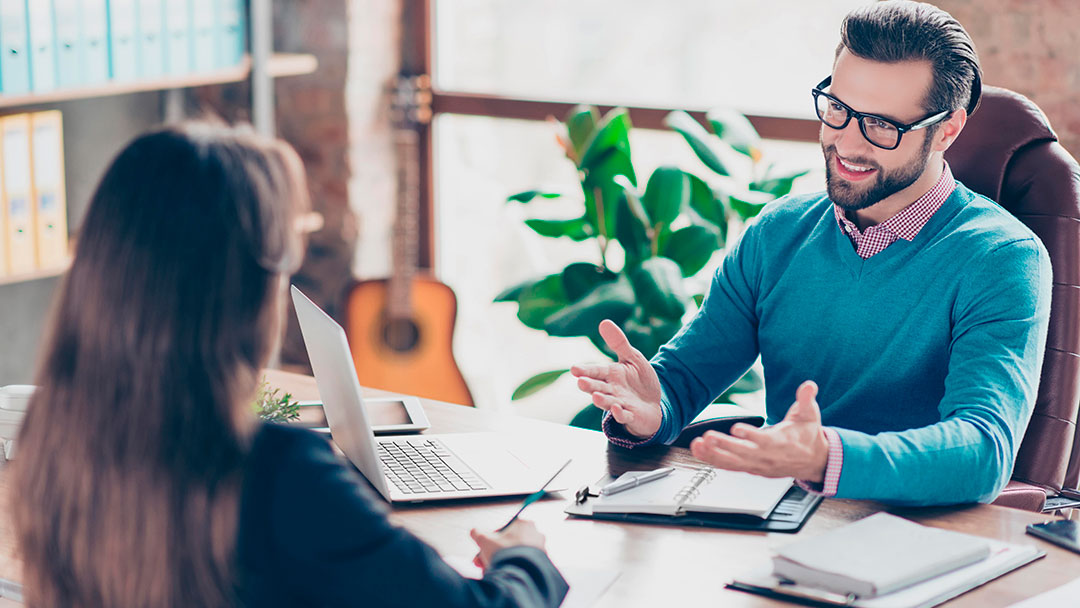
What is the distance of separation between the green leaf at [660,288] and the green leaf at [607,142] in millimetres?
257

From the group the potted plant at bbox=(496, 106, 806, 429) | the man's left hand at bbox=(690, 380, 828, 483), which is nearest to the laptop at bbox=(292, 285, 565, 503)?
the man's left hand at bbox=(690, 380, 828, 483)

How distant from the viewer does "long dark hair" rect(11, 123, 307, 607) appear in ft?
2.85

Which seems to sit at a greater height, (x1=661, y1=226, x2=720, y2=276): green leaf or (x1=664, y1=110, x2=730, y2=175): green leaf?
(x1=664, y1=110, x2=730, y2=175): green leaf

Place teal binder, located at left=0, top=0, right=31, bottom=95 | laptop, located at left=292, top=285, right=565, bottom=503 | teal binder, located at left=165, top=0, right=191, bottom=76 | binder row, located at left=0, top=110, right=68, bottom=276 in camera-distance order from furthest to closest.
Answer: teal binder, located at left=165, top=0, right=191, bottom=76, binder row, located at left=0, top=110, right=68, bottom=276, teal binder, located at left=0, top=0, right=31, bottom=95, laptop, located at left=292, top=285, right=565, bottom=503

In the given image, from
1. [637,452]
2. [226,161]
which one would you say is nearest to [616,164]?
[637,452]

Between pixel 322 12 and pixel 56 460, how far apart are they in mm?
2682

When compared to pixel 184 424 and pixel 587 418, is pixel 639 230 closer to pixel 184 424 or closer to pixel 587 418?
pixel 587 418

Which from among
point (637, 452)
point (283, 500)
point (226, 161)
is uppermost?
point (226, 161)

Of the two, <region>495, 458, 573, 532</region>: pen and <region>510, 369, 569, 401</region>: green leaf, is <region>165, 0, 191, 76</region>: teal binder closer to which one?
<region>510, 369, 569, 401</region>: green leaf

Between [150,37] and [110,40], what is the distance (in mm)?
130

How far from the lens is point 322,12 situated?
3.38 meters

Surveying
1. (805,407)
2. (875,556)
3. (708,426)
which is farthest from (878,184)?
(875,556)

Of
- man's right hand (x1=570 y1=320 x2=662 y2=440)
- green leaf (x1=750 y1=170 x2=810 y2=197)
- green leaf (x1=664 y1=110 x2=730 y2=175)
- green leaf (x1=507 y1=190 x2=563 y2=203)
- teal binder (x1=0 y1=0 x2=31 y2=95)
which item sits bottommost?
man's right hand (x1=570 y1=320 x2=662 y2=440)

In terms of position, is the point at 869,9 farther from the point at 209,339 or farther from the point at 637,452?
the point at 209,339
